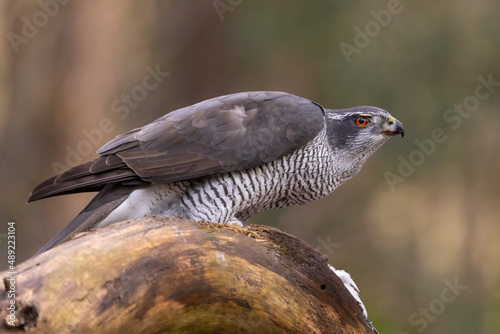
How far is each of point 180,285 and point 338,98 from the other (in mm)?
7148

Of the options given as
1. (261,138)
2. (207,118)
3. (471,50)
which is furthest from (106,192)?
(471,50)

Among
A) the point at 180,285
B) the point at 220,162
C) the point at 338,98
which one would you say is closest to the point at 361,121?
the point at 220,162

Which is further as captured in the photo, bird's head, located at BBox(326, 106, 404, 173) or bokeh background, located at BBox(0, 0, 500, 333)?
bokeh background, located at BBox(0, 0, 500, 333)

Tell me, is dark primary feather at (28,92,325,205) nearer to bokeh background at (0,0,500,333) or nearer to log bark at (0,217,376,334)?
log bark at (0,217,376,334)

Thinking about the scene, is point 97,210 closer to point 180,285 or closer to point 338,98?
point 180,285

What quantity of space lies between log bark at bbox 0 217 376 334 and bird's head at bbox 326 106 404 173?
1386 mm

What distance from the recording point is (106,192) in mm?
4270

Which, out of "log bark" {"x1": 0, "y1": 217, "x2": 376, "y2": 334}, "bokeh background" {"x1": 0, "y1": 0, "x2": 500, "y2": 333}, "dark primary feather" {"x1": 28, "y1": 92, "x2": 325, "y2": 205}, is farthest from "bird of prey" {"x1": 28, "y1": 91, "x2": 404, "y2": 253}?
"bokeh background" {"x1": 0, "y1": 0, "x2": 500, "y2": 333}

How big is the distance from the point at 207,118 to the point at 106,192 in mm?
944

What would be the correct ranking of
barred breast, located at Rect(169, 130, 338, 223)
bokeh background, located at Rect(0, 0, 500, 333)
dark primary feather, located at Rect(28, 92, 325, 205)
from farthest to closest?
bokeh background, located at Rect(0, 0, 500, 333), barred breast, located at Rect(169, 130, 338, 223), dark primary feather, located at Rect(28, 92, 325, 205)

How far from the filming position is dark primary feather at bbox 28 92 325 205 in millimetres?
4152

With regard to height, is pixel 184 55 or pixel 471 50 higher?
pixel 184 55

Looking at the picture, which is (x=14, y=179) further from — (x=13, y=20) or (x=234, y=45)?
(x=234, y=45)

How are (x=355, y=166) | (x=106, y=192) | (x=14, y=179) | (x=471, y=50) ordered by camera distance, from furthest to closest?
(x=471, y=50) < (x=14, y=179) < (x=355, y=166) < (x=106, y=192)
